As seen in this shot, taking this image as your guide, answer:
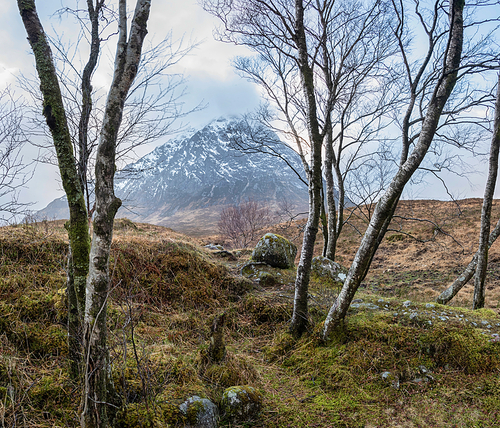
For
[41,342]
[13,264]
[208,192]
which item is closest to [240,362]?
[41,342]

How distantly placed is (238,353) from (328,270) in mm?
3843

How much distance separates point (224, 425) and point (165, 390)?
72cm

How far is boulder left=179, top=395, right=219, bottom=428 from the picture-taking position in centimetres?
252

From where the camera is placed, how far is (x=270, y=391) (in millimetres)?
3402

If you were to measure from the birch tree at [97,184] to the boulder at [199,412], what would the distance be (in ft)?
2.37

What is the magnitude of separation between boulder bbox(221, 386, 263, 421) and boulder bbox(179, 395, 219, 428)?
0.46ft

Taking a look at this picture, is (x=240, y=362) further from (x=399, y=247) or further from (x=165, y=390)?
(x=399, y=247)

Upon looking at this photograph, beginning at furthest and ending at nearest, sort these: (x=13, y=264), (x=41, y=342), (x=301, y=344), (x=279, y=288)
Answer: (x=279, y=288)
(x=13, y=264)
(x=301, y=344)
(x=41, y=342)

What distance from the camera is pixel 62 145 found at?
98.4 inches

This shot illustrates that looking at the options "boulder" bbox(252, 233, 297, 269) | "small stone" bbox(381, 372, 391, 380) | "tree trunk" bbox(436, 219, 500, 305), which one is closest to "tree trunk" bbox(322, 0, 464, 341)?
"small stone" bbox(381, 372, 391, 380)

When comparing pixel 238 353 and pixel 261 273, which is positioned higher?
pixel 261 273

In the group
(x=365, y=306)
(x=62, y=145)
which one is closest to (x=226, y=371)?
(x=365, y=306)

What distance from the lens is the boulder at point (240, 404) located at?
2787mm

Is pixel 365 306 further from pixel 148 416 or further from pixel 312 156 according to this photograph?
pixel 148 416
